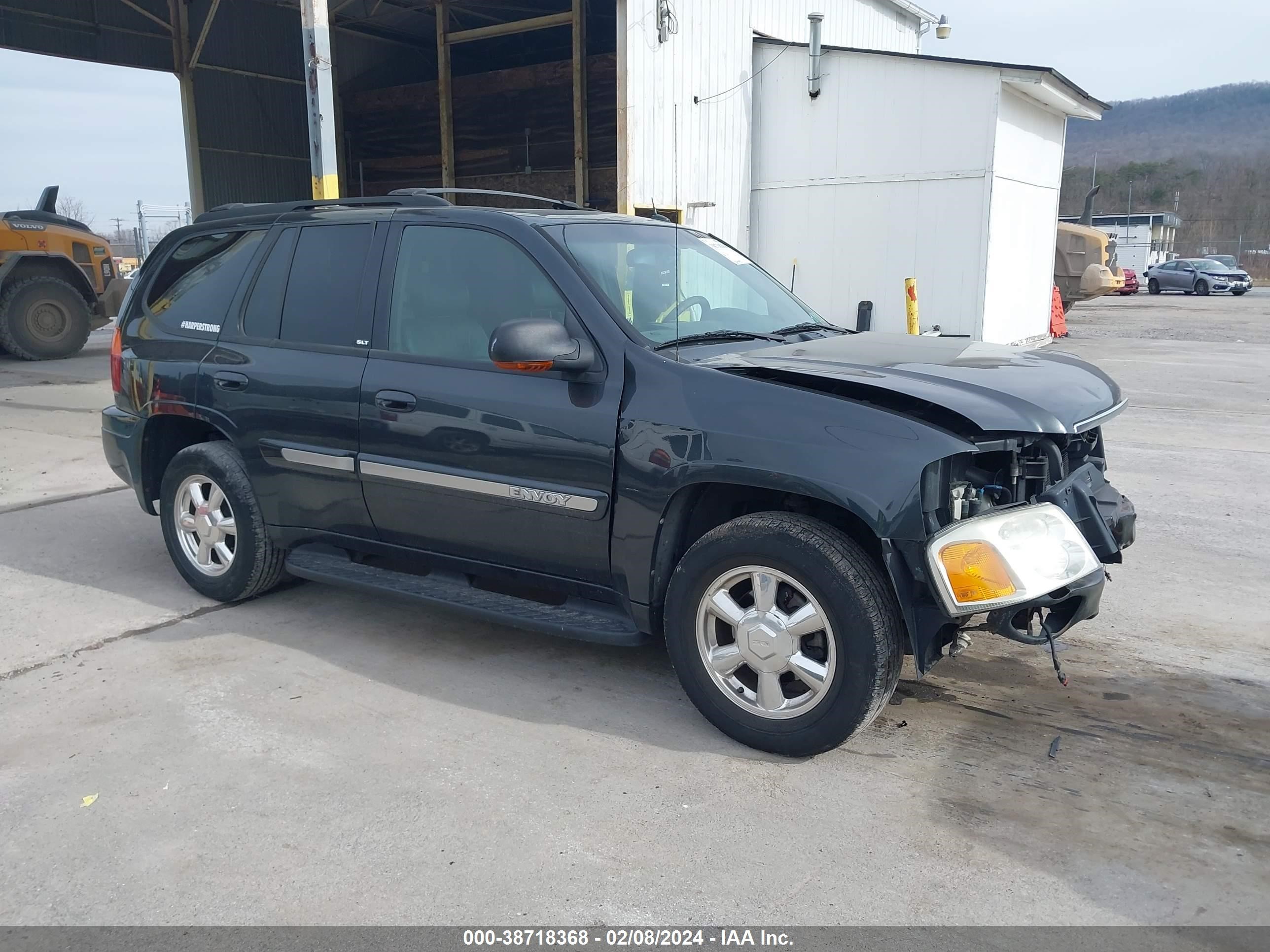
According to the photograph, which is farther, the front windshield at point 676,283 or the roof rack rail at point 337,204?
the roof rack rail at point 337,204

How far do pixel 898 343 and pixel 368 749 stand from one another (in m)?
2.63

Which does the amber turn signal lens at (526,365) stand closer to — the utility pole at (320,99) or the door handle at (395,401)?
the door handle at (395,401)

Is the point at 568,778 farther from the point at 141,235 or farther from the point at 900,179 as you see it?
the point at 141,235

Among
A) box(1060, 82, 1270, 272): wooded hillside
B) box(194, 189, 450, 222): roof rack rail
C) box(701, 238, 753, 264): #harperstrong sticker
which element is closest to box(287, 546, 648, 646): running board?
box(194, 189, 450, 222): roof rack rail

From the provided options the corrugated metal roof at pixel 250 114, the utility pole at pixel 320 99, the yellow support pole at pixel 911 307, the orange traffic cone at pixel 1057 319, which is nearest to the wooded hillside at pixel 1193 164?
the orange traffic cone at pixel 1057 319

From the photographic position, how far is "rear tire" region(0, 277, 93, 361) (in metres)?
15.2

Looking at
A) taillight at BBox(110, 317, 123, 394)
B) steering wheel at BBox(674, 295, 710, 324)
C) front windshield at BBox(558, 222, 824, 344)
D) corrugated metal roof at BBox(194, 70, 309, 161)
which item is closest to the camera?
front windshield at BBox(558, 222, 824, 344)

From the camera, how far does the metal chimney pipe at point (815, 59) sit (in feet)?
46.4

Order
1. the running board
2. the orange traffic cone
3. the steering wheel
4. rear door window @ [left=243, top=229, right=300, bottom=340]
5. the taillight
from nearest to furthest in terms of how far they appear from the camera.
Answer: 1. the running board
2. the steering wheel
3. rear door window @ [left=243, top=229, right=300, bottom=340]
4. the taillight
5. the orange traffic cone

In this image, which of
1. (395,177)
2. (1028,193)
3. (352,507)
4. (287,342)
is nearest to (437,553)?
(352,507)

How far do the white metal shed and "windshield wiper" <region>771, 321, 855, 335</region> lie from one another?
31.0ft

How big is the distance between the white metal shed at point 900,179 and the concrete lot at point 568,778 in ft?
30.9

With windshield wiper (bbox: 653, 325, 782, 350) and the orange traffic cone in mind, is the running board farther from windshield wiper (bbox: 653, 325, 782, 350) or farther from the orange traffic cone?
the orange traffic cone

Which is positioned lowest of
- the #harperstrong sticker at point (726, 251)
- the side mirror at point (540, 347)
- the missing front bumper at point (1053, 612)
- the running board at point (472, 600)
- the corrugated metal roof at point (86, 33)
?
the running board at point (472, 600)
